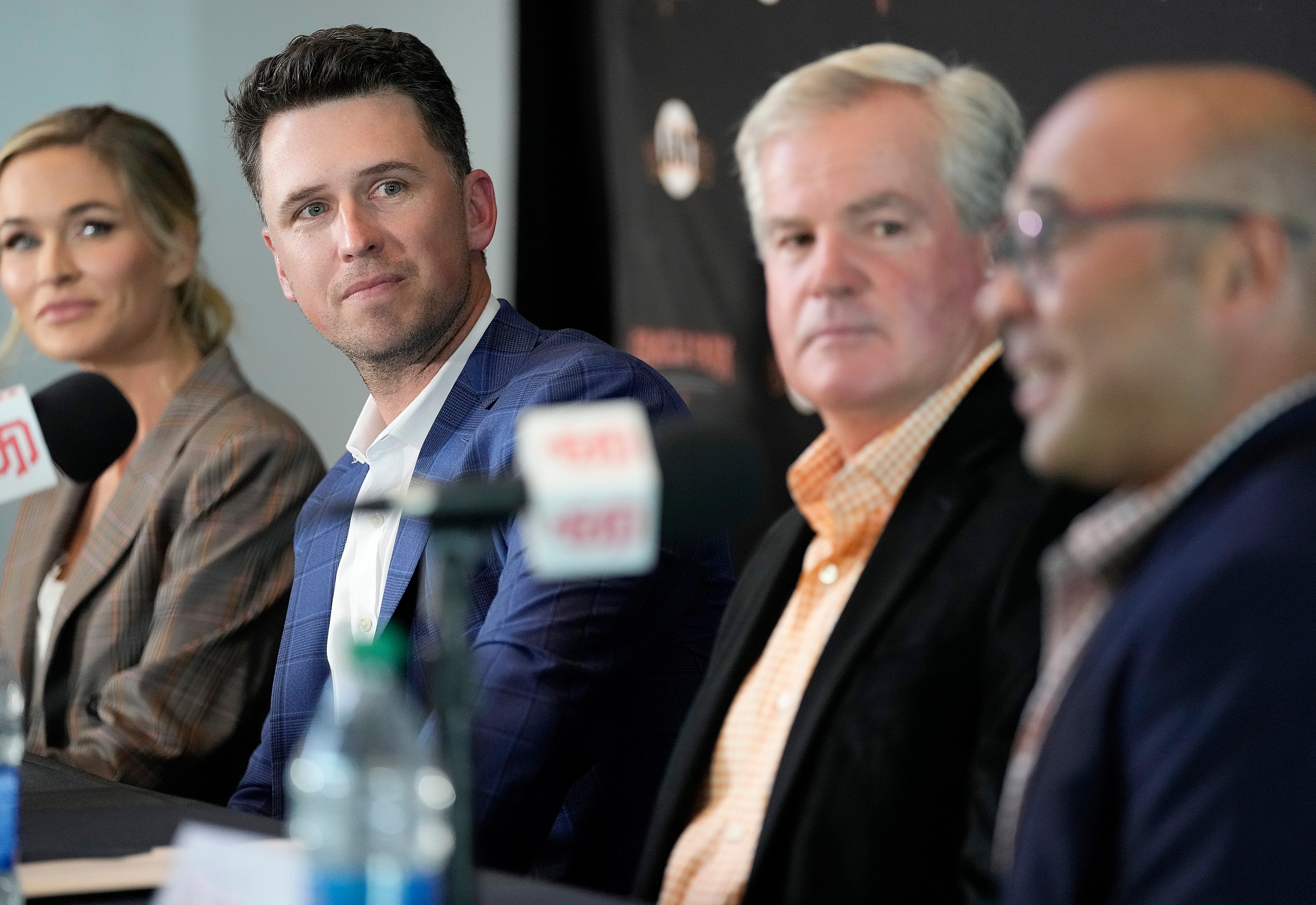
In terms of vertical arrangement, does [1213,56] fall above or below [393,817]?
above

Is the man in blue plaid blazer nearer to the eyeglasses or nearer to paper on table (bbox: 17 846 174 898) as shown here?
paper on table (bbox: 17 846 174 898)

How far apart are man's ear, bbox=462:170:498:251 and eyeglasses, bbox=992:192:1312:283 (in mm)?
1286

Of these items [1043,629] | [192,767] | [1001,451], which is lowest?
[192,767]

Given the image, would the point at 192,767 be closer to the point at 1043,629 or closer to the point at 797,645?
the point at 797,645

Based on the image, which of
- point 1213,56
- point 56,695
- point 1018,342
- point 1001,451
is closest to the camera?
point 1018,342

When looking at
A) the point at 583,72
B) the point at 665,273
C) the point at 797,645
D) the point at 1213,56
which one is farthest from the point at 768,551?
the point at 583,72

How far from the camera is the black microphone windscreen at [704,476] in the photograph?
97 centimetres

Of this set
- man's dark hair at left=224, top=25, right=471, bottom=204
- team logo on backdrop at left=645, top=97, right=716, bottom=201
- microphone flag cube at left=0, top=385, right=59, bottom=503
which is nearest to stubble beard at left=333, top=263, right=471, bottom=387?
man's dark hair at left=224, top=25, right=471, bottom=204

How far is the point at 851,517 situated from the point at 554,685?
0.45 m

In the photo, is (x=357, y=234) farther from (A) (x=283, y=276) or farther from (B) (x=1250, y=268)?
(B) (x=1250, y=268)

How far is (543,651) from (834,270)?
1.88ft

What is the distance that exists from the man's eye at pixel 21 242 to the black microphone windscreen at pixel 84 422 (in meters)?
0.85

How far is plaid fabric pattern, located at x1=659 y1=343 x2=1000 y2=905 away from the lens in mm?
1333

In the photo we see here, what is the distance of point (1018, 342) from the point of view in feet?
3.44
